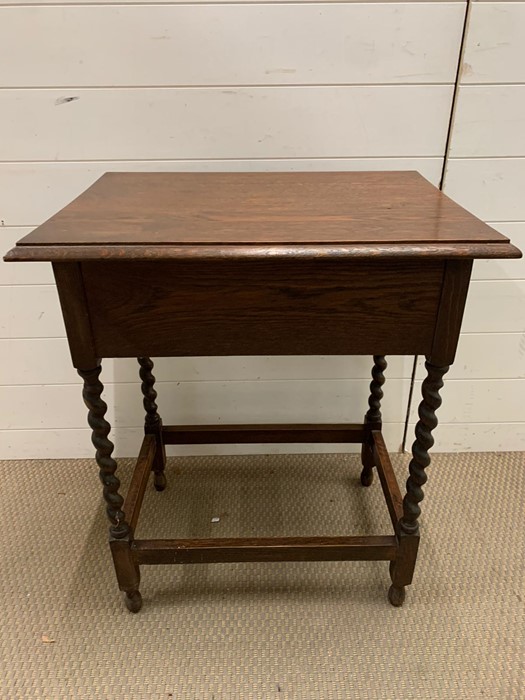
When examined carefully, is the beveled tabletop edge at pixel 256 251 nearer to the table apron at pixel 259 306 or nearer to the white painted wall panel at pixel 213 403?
the table apron at pixel 259 306

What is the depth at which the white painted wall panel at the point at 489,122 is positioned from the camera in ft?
3.59

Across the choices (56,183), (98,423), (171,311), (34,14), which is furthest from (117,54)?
(98,423)

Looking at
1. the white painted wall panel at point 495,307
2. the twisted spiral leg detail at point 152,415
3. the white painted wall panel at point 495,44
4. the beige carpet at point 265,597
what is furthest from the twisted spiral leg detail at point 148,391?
the white painted wall panel at point 495,44

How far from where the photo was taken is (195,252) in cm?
70

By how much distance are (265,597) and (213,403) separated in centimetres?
50

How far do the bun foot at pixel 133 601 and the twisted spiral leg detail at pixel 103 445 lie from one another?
153 millimetres

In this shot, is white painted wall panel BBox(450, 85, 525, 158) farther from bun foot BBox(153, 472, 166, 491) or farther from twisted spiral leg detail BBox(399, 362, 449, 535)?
bun foot BBox(153, 472, 166, 491)

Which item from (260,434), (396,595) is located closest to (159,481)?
(260,434)

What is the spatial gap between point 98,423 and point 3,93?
0.71 m

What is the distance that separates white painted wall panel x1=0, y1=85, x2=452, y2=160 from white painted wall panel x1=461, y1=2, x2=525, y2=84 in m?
0.07

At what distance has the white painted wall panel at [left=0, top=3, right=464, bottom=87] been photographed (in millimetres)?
1025

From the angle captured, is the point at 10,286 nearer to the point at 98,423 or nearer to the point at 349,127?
the point at 98,423

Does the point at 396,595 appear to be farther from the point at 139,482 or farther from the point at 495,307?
the point at 495,307

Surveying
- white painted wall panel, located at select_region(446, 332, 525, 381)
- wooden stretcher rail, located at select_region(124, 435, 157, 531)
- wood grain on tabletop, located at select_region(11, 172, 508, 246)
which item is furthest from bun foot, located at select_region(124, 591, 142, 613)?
white painted wall panel, located at select_region(446, 332, 525, 381)
